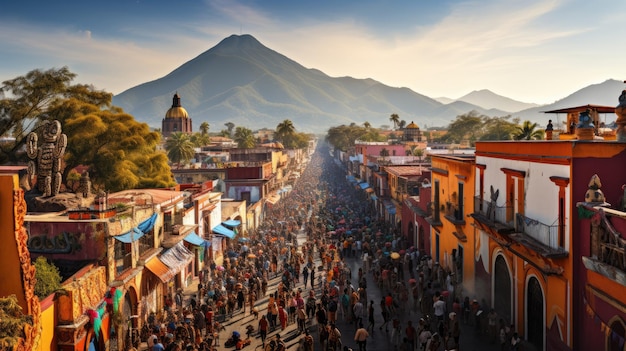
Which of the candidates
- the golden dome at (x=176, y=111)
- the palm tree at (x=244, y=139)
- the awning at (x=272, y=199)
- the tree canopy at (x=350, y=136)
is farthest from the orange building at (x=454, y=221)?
the tree canopy at (x=350, y=136)

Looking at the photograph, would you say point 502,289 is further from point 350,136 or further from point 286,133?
point 350,136

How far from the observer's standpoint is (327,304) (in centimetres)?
2030

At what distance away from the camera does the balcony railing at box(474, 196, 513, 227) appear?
18159mm

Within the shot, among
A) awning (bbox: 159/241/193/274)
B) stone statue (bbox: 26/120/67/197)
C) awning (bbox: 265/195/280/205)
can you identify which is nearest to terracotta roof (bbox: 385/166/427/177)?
awning (bbox: 265/195/280/205)

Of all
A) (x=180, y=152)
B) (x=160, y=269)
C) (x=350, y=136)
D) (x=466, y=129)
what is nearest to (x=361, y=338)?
(x=160, y=269)

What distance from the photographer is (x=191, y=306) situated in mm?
21547

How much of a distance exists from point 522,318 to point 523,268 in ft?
5.33

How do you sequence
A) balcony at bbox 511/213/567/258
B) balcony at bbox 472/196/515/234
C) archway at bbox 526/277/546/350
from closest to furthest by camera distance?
balcony at bbox 511/213/567/258 < archway at bbox 526/277/546/350 < balcony at bbox 472/196/515/234

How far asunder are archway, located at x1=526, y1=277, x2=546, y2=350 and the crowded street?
33.2 inches

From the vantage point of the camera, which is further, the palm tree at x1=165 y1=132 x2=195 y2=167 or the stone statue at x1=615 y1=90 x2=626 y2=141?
the palm tree at x1=165 y1=132 x2=195 y2=167

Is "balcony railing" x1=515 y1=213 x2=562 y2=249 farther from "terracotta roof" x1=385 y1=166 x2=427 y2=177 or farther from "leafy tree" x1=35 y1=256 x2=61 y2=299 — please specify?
"terracotta roof" x1=385 y1=166 x2=427 y2=177

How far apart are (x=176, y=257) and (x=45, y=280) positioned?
871 centimetres

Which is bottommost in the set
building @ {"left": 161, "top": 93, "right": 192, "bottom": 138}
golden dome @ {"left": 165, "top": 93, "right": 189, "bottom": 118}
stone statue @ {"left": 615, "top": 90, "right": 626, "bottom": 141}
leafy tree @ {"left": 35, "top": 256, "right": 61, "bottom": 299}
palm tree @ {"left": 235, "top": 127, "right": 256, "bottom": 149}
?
leafy tree @ {"left": 35, "top": 256, "right": 61, "bottom": 299}

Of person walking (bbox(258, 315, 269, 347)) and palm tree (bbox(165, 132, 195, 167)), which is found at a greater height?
palm tree (bbox(165, 132, 195, 167))
